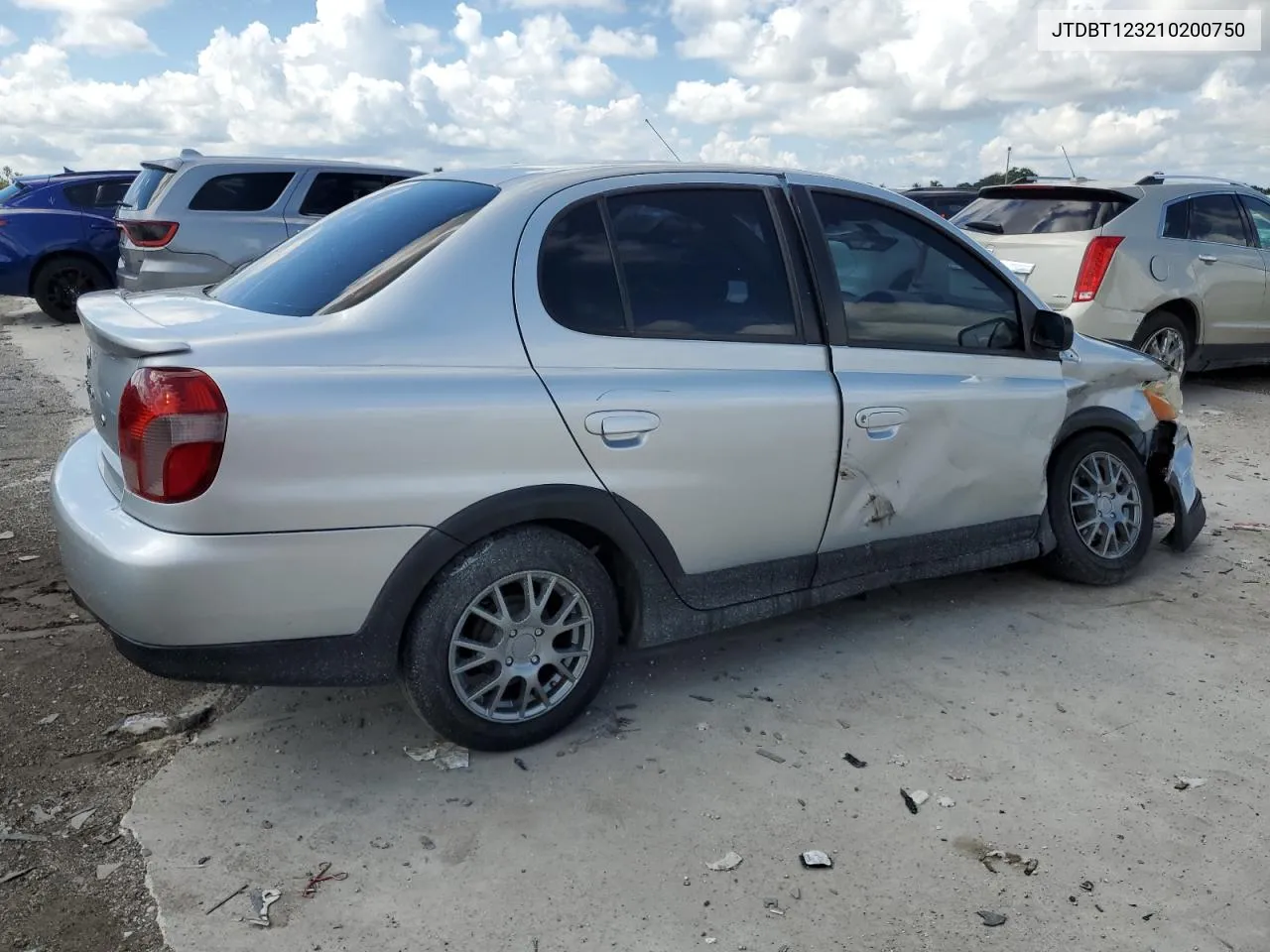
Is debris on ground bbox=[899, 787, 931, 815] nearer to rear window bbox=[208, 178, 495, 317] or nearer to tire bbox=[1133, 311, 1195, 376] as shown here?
rear window bbox=[208, 178, 495, 317]

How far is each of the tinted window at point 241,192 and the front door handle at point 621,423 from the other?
8.51 metres

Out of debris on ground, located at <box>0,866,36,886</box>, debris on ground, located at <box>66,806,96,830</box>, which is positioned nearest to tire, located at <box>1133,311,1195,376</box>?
debris on ground, located at <box>66,806,96,830</box>

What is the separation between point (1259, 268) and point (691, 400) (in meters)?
7.69

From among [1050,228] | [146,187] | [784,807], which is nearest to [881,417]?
[784,807]

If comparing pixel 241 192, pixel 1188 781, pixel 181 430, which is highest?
pixel 241 192

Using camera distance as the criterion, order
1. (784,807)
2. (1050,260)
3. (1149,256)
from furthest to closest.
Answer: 1. (1149,256)
2. (1050,260)
3. (784,807)

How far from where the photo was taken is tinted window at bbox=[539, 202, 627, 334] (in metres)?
3.37

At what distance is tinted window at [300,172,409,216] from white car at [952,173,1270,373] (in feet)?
18.9

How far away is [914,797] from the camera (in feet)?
10.7

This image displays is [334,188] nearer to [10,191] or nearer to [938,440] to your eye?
[10,191]

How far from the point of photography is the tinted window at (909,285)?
158 inches

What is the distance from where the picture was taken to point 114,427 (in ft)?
10.3

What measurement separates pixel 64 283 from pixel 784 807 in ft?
42.5

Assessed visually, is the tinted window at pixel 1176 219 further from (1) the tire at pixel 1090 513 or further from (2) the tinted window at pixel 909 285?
(2) the tinted window at pixel 909 285
